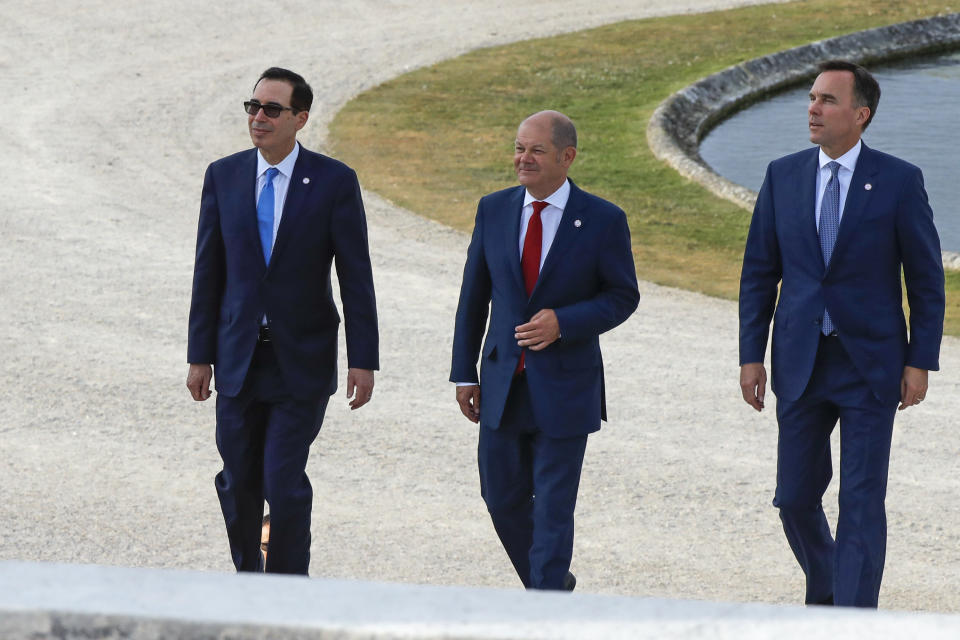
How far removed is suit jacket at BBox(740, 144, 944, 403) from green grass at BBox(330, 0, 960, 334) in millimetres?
5200

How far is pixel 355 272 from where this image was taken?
5.44m

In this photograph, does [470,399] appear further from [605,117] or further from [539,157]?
[605,117]

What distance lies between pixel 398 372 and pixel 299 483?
11.5ft

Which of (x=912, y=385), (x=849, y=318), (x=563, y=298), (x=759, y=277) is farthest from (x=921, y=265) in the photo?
(x=563, y=298)

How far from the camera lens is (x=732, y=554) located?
636 centimetres

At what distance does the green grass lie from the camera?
42.3ft

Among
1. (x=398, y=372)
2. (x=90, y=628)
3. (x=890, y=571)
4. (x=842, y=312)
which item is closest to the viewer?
(x=90, y=628)

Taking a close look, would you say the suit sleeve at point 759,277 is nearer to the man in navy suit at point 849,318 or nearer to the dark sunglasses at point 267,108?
the man in navy suit at point 849,318

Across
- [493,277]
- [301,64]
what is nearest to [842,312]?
[493,277]

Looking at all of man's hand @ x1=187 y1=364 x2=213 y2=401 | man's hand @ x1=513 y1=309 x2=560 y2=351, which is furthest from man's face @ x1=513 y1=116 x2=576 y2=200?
man's hand @ x1=187 y1=364 x2=213 y2=401

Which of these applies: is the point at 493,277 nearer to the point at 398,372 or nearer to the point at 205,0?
the point at 398,372

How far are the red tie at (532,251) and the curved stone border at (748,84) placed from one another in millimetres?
7472

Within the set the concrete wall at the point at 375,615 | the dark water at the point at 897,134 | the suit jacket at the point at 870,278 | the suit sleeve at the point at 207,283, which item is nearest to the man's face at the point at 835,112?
the suit jacket at the point at 870,278

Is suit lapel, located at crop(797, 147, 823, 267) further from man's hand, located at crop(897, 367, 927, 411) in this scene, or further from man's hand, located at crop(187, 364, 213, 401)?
man's hand, located at crop(187, 364, 213, 401)
